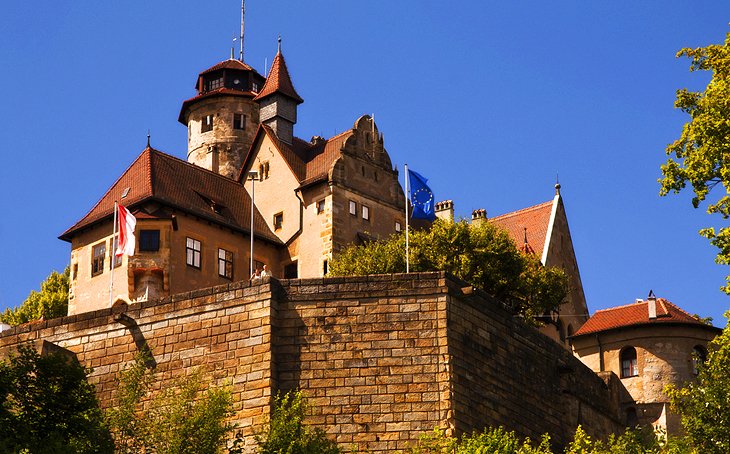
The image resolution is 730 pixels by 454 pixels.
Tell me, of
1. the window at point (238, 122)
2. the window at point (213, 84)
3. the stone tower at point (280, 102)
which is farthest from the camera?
the window at point (213, 84)

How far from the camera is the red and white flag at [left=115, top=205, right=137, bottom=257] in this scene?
63.2m

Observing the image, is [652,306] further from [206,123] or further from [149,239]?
[206,123]

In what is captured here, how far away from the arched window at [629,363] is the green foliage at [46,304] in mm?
28564

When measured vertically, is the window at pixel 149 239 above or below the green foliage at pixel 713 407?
above

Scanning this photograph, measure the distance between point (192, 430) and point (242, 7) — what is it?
64786mm

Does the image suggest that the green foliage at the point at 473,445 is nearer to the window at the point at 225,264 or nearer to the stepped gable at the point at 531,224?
the window at the point at 225,264

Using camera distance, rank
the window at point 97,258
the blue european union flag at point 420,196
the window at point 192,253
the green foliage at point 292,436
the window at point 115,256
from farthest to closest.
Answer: the window at point 97,258, the window at point 192,253, the blue european union flag at point 420,196, the window at point 115,256, the green foliage at point 292,436

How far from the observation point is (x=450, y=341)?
144 ft

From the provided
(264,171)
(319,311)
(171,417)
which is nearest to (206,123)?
(264,171)

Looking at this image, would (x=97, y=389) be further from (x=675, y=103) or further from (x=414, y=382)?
(x=675, y=103)

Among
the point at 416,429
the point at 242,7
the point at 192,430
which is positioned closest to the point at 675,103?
the point at 416,429

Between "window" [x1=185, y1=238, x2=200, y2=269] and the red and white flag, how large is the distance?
635 cm

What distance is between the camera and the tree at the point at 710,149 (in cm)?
4312

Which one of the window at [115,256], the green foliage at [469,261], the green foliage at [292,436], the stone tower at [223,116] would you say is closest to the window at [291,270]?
the green foliage at [469,261]
